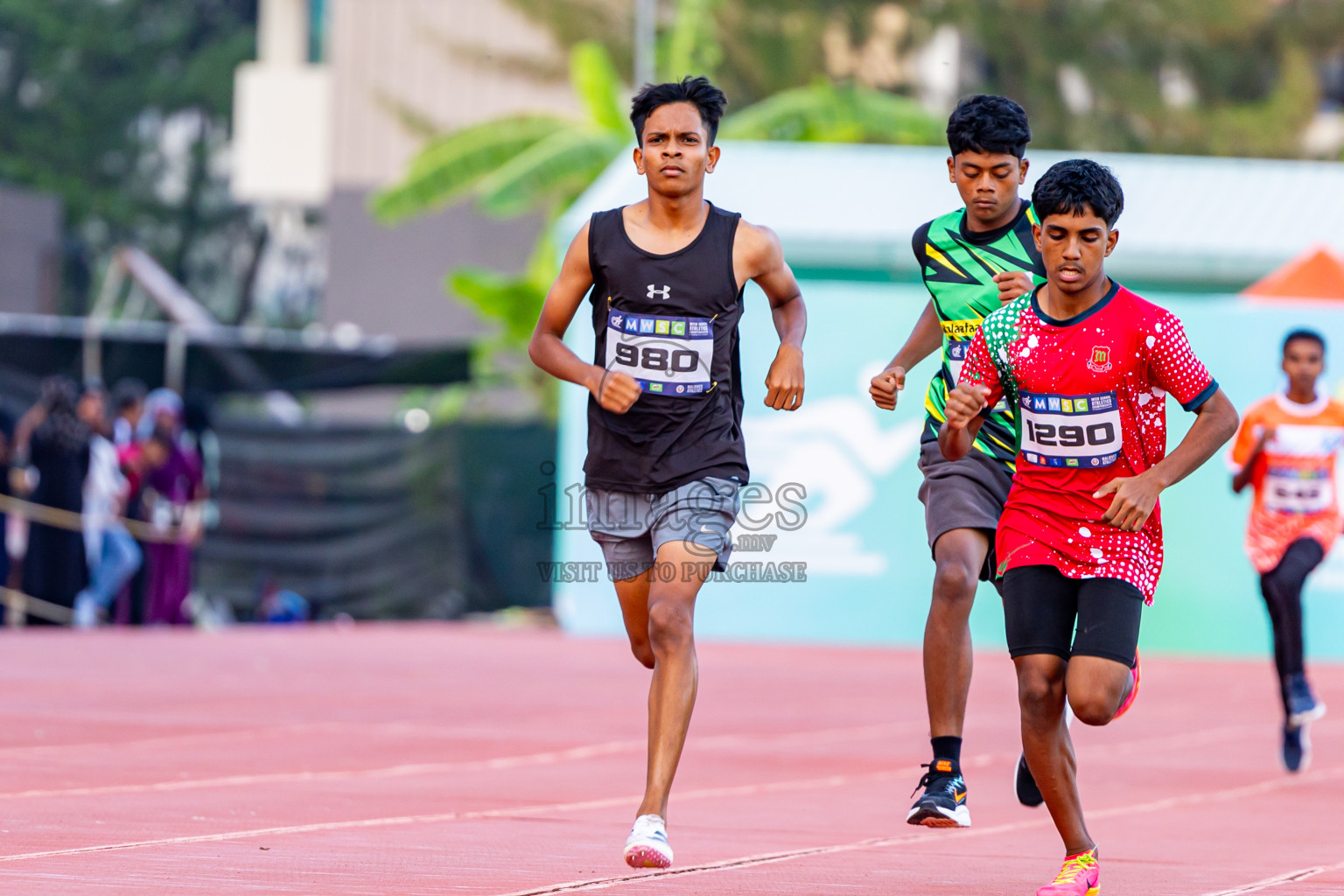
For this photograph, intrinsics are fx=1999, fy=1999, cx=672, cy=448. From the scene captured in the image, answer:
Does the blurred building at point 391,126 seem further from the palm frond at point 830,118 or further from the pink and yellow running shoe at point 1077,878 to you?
the pink and yellow running shoe at point 1077,878

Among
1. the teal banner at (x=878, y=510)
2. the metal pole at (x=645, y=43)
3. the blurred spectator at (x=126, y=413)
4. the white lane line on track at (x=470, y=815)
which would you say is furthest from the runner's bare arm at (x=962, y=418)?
the metal pole at (x=645, y=43)

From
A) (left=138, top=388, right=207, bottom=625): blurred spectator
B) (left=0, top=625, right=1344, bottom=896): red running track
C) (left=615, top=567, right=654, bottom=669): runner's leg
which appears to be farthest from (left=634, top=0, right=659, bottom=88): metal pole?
(left=615, top=567, right=654, bottom=669): runner's leg

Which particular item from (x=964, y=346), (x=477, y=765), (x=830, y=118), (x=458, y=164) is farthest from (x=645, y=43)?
(x=964, y=346)

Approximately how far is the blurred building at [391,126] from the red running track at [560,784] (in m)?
19.7

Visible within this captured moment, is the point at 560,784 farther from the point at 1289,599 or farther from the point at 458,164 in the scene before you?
the point at 458,164

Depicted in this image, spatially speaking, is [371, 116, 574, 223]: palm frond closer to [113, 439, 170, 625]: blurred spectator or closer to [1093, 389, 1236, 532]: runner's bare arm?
[113, 439, 170, 625]: blurred spectator

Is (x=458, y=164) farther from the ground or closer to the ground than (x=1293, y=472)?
farther from the ground

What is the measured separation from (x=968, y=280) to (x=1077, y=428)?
141cm

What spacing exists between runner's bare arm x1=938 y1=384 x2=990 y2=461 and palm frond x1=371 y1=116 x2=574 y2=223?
2021cm

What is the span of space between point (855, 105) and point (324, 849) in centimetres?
2082

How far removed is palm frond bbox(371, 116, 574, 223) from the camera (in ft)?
82.4

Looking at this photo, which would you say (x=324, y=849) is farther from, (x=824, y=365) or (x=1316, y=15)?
(x=1316, y=15)

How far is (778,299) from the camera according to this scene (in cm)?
624

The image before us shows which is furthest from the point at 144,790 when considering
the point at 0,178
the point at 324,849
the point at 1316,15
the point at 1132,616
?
the point at 0,178
